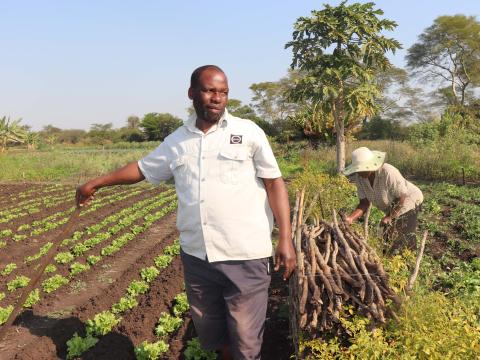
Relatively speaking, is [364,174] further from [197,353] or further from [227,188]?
[197,353]

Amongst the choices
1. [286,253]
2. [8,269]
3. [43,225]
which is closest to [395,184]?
[286,253]

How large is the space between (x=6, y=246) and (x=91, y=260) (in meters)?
2.38

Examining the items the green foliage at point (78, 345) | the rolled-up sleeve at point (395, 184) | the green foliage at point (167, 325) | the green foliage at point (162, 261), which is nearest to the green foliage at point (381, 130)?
the green foliage at point (162, 261)

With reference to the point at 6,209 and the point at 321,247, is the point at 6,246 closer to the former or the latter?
the point at 6,209

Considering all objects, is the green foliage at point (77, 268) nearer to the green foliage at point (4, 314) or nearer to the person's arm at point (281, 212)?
the green foliage at point (4, 314)

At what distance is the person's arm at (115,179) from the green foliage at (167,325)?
70.5 inches

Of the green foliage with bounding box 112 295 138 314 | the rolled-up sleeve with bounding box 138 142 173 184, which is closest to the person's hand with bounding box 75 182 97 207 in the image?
the rolled-up sleeve with bounding box 138 142 173 184

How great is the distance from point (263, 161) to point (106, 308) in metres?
3.24

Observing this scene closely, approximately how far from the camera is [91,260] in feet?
21.7

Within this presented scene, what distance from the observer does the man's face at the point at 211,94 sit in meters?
2.49

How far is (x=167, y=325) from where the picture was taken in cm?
424

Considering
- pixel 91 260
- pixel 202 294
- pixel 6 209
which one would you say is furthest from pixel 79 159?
pixel 202 294

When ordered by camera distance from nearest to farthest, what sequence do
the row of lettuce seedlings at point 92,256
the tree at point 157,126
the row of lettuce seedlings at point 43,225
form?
the row of lettuce seedlings at point 92,256
the row of lettuce seedlings at point 43,225
the tree at point 157,126

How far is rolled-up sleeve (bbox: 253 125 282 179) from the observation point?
2543 mm
